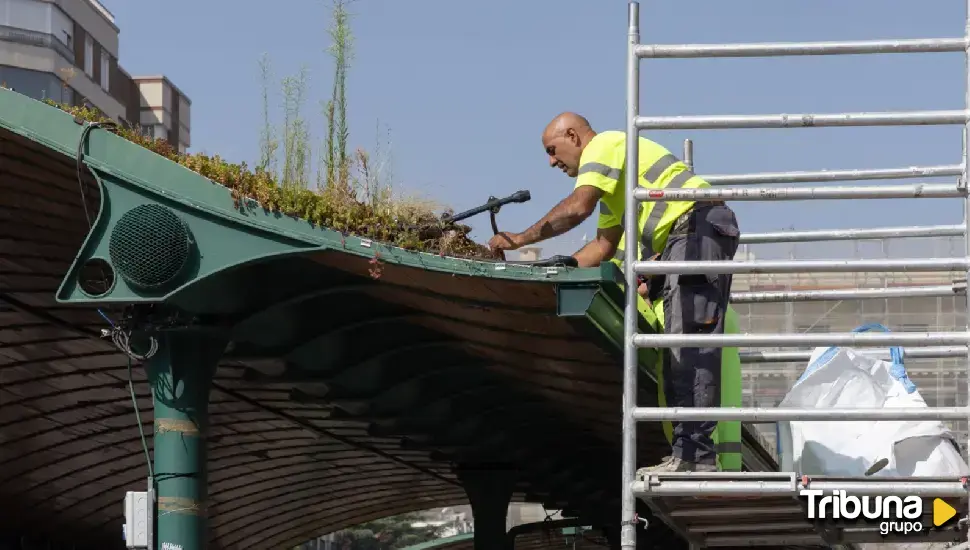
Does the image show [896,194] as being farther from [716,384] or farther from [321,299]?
[321,299]

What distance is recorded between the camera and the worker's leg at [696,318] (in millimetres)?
9469

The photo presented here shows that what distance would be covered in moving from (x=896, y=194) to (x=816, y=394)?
243 cm

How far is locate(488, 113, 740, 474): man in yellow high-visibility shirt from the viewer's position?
31.2 ft

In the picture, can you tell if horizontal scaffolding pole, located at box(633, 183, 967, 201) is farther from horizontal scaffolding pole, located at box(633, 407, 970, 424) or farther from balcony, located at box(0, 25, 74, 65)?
balcony, located at box(0, 25, 74, 65)

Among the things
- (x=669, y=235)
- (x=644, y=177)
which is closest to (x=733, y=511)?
(x=669, y=235)

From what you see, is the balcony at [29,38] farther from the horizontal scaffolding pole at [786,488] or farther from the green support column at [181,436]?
the horizontal scaffolding pole at [786,488]

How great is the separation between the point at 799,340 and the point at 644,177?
5.28ft

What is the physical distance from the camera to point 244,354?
1327 centimetres

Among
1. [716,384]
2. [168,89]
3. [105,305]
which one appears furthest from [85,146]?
[168,89]

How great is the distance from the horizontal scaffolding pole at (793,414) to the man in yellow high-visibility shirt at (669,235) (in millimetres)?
562

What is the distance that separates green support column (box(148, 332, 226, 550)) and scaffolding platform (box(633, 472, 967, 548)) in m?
3.15

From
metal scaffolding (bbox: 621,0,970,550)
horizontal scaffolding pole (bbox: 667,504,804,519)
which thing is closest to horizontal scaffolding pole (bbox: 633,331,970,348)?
metal scaffolding (bbox: 621,0,970,550)

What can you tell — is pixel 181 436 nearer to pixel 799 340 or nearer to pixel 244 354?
pixel 244 354

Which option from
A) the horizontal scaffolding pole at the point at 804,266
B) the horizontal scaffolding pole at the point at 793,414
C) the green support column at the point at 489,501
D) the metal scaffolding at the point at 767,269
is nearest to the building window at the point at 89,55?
the green support column at the point at 489,501
